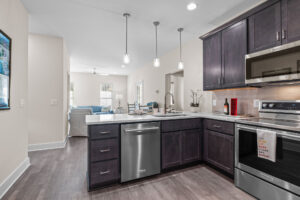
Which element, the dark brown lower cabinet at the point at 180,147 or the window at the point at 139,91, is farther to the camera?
the window at the point at 139,91

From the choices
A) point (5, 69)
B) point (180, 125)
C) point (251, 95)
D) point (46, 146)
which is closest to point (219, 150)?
point (180, 125)

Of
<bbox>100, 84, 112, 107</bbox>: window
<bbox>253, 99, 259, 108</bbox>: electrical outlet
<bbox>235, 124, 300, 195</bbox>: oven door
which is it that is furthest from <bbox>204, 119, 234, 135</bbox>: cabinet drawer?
<bbox>100, 84, 112, 107</bbox>: window

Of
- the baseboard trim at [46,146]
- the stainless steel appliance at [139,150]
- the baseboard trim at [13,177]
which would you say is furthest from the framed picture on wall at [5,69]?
the baseboard trim at [46,146]

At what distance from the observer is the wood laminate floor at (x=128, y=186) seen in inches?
69.2

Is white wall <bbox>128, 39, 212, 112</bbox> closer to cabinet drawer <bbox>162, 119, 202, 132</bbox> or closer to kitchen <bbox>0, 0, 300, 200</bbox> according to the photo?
kitchen <bbox>0, 0, 300, 200</bbox>

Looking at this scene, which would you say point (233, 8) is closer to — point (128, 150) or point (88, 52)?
point (128, 150)

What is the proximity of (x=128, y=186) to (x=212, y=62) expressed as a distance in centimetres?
248

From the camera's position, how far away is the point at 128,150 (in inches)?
77.8

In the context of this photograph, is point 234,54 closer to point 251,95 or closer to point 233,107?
point 251,95

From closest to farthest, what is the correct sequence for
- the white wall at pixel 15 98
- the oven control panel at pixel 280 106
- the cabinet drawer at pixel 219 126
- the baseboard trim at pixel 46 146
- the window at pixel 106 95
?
1. the oven control panel at pixel 280 106
2. the white wall at pixel 15 98
3. the cabinet drawer at pixel 219 126
4. the baseboard trim at pixel 46 146
5. the window at pixel 106 95

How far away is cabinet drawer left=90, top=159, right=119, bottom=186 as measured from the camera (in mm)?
1826

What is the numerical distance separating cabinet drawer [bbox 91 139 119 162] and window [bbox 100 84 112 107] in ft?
24.7

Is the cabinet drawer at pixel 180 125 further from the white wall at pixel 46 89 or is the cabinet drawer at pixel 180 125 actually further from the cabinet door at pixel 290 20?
the white wall at pixel 46 89

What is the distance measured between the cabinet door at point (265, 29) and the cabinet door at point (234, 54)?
A: 0.10 metres
